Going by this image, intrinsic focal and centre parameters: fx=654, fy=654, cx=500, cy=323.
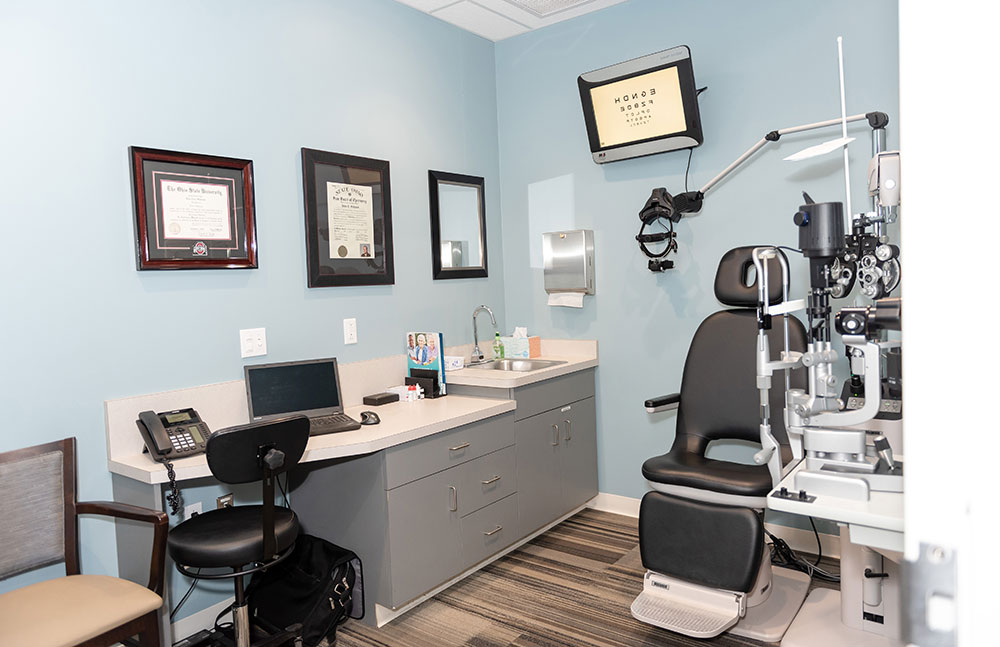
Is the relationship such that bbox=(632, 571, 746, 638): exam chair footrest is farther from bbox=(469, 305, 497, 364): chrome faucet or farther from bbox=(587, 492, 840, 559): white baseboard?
bbox=(469, 305, 497, 364): chrome faucet

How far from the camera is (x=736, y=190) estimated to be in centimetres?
332

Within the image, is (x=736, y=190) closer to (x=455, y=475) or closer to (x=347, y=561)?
(x=455, y=475)

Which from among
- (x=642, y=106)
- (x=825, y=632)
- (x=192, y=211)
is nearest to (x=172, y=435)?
(x=192, y=211)

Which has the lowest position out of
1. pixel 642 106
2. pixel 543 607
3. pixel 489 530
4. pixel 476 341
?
pixel 543 607

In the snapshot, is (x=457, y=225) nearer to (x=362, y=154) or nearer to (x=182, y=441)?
(x=362, y=154)

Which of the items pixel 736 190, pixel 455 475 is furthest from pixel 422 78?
pixel 455 475

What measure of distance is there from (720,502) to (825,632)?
0.57 metres

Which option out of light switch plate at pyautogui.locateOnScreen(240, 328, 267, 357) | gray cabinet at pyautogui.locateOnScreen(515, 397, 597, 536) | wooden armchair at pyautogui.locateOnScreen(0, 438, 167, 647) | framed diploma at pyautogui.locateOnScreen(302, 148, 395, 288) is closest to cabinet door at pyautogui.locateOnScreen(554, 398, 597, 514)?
gray cabinet at pyautogui.locateOnScreen(515, 397, 597, 536)

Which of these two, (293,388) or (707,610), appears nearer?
(707,610)

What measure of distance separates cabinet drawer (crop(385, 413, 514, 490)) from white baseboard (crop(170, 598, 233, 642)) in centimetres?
93

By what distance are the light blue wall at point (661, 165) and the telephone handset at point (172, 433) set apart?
218 centimetres

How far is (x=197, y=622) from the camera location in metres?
2.67

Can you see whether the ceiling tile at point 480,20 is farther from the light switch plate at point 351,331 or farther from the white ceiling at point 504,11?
the light switch plate at point 351,331

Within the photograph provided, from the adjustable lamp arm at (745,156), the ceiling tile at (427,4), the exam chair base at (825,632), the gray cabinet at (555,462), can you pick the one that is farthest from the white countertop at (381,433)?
the ceiling tile at (427,4)
